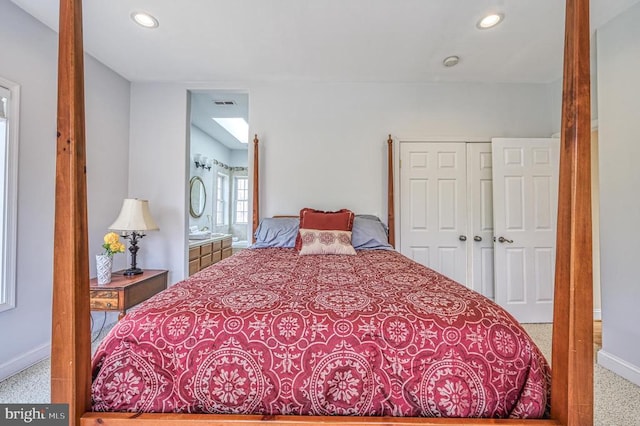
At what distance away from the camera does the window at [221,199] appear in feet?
18.5

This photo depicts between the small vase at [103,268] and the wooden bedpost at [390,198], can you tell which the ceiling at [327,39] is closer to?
the wooden bedpost at [390,198]

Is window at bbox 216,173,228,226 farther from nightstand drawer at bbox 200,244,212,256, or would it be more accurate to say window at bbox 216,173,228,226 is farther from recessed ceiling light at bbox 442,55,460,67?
A: recessed ceiling light at bbox 442,55,460,67

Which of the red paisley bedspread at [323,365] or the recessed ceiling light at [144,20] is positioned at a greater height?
the recessed ceiling light at [144,20]

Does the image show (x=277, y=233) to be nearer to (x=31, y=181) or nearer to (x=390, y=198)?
(x=390, y=198)

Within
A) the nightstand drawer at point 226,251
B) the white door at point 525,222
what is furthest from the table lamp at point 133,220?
the white door at point 525,222

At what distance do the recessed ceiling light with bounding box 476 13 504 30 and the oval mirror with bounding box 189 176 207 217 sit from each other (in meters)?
4.06

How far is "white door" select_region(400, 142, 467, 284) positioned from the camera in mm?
3174

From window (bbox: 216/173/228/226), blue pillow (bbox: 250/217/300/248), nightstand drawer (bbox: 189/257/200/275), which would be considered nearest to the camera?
blue pillow (bbox: 250/217/300/248)

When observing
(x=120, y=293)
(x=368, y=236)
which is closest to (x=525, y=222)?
(x=368, y=236)

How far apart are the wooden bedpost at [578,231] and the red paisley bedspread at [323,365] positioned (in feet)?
0.31

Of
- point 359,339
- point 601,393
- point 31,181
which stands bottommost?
point 601,393

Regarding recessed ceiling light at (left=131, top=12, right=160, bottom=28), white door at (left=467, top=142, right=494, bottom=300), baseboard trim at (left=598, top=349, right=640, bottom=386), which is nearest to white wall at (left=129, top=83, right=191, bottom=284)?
recessed ceiling light at (left=131, top=12, right=160, bottom=28)

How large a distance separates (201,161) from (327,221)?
10.2ft

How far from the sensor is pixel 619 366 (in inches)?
82.7
